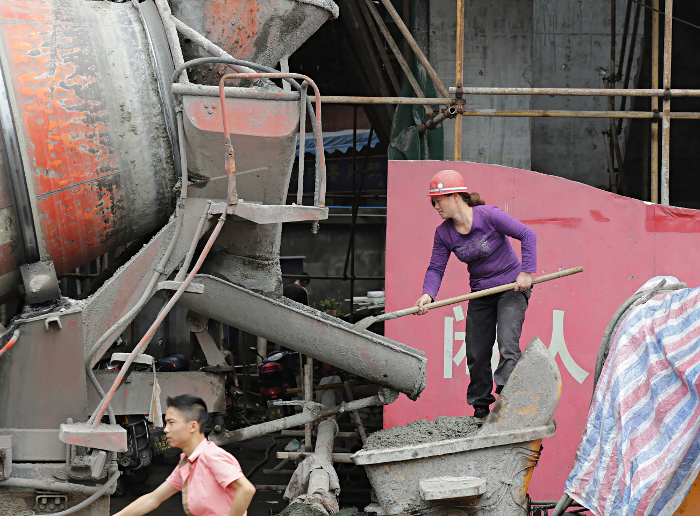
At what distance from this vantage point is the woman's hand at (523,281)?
4.13 metres

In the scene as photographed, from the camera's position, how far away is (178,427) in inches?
111

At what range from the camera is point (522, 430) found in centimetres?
357

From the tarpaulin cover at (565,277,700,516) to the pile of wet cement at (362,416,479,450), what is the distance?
713 mm

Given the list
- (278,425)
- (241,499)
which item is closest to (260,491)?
(278,425)

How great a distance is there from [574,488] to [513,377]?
2.00 feet

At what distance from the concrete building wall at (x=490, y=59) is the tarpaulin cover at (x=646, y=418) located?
13.2ft

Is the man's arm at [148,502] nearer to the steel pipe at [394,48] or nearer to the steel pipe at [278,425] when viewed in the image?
the steel pipe at [278,425]

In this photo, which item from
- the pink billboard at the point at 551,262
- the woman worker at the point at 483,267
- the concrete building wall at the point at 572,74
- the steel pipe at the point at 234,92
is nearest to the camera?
the steel pipe at the point at 234,92

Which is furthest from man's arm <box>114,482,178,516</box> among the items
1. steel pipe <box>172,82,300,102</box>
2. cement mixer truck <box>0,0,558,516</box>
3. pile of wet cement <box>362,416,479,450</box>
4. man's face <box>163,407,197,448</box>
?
steel pipe <box>172,82,300,102</box>

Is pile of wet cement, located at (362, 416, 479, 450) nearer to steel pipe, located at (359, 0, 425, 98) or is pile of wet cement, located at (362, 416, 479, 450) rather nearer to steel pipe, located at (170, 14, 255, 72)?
steel pipe, located at (170, 14, 255, 72)

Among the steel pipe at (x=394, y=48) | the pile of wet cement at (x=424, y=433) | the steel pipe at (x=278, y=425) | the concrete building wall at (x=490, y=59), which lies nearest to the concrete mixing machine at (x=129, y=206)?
the steel pipe at (x=278, y=425)

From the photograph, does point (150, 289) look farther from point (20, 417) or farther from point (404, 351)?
point (404, 351)

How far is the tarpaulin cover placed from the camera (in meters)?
2.90

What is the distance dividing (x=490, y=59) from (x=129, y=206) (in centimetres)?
453
